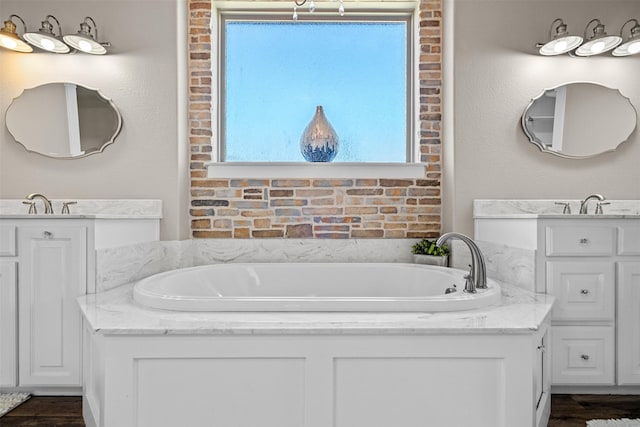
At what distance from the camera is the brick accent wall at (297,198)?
271 cm

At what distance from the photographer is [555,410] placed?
1832mm

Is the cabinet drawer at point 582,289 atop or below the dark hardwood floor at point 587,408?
atop

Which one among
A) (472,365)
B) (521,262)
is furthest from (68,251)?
(521,262)

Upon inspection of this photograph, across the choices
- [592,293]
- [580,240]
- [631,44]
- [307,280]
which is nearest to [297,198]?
[307,280]

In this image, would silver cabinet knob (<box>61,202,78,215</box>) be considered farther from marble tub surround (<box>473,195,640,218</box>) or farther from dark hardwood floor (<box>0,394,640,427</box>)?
marble tub surround (<box>473,195,640,218</box>)

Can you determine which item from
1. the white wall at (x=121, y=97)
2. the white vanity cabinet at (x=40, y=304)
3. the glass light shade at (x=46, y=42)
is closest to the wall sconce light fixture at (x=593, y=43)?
the white wall at (x=121, y=97)

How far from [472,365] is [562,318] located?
891 millimetres

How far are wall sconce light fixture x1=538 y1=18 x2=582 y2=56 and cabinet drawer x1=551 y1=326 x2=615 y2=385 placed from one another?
166 centimetres

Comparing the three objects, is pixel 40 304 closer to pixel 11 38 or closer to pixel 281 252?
pixel 281 252

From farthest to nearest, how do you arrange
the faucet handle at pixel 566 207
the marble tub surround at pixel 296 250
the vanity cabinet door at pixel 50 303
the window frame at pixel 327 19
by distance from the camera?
1. the window frame at pixel 327 19
2. the marble tub surround at pixel 296 250
3. the faucet handle at pixel 566 207
4. the vanity cabinet door at pixel 50 303

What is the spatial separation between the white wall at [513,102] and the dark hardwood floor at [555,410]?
1.06 metres

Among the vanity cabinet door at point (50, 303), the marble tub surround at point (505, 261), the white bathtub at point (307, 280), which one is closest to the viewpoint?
the vanity cabinet door at point (50, 303)

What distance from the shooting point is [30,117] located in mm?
2537

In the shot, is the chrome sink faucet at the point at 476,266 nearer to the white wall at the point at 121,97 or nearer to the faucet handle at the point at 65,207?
the white wall at the point at 121,97
